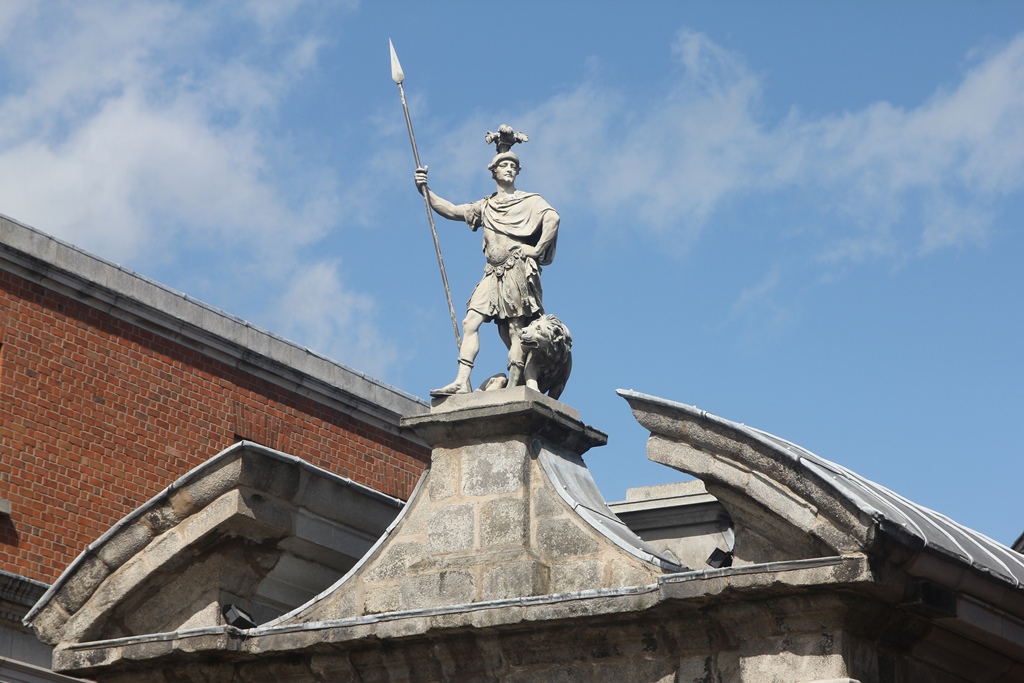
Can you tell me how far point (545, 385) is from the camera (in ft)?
40.7

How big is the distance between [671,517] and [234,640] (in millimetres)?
4152

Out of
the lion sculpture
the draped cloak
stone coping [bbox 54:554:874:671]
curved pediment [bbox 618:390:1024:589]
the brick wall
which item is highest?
the brick wall

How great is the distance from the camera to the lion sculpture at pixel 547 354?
12.2m

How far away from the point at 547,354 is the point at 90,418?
9087 mm

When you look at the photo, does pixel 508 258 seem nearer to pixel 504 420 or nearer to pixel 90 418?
pixel 504 420

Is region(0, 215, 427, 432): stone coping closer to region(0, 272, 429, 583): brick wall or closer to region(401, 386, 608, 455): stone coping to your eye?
region(0, 272, 429, 583): brick wall

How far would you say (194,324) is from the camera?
2095 cm

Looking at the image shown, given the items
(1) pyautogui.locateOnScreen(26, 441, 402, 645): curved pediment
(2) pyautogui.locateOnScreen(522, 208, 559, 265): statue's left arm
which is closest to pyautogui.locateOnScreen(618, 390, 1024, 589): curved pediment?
(2) pyautogui.locateOnScreen(522, 208, 559, 265): statue's left arm

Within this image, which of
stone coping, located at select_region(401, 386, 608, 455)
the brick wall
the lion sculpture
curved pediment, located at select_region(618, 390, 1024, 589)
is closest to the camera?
curved pediment, located at select_region(618, 390, 1024, 589)

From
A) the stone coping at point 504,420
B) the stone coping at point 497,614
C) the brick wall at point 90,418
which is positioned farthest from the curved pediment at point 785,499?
the brick wall at point 90,418

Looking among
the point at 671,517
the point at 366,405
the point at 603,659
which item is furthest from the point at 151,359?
the point at 603,659

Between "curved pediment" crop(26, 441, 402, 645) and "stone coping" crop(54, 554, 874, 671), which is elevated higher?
"curved pediment" crop(26, 441, 402, 645)

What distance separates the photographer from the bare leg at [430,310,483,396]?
12.5 m

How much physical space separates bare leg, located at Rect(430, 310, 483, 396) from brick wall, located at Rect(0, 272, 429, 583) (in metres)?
8.10
